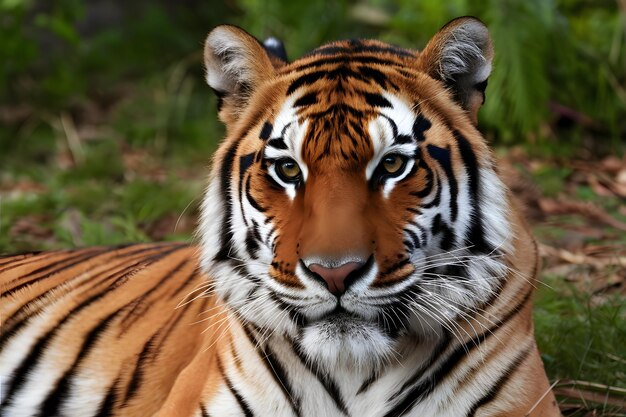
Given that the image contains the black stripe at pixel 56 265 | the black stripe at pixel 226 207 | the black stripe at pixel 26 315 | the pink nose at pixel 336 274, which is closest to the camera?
the pink nose at pixel 336 274

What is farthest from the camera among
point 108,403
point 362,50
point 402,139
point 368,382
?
point 108,403

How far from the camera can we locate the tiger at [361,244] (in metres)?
2.11

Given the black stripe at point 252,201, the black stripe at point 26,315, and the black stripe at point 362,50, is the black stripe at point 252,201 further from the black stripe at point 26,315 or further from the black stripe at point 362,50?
the black stripe at point 26,315

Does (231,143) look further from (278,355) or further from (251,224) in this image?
(278,355)

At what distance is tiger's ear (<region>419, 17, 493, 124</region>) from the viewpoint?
2.34m

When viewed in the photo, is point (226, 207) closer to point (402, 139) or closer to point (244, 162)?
point (244, 162)

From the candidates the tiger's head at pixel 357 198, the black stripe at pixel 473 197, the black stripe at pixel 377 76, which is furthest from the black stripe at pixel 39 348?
the black stripe at pixel 473 197

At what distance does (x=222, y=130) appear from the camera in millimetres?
6934

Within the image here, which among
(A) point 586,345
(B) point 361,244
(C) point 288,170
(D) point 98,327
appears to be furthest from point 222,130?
(B) point 361,244

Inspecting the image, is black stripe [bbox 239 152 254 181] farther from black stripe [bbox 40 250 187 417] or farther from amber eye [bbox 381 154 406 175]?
black stripe [bbox 40 250 187 417]

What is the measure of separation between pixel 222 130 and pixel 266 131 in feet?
15.2

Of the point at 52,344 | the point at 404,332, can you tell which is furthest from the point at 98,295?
the point at 404,332

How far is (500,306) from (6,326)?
1.65 metres

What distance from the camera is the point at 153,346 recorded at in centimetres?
287
